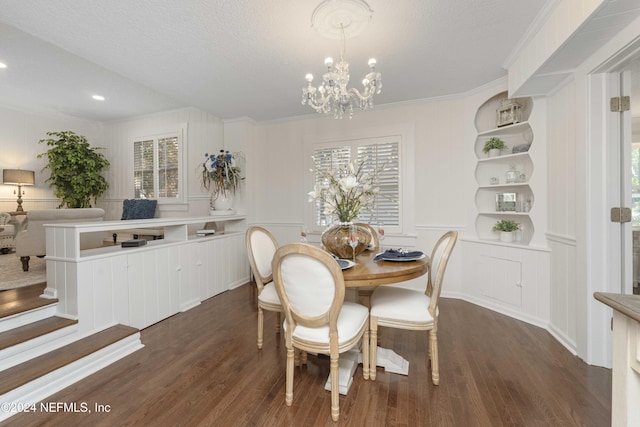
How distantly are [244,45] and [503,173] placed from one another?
10.7 feet

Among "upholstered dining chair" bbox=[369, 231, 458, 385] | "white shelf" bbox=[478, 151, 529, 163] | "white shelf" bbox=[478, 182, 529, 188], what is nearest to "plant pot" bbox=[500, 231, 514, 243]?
"white shelf" bbox=[478, 182, 529, 188]

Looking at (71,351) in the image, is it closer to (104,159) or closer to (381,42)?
(381,42)

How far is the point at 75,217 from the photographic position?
9.73 ft

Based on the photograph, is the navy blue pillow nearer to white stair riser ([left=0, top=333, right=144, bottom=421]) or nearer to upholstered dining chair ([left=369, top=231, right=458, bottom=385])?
white stair riser ([left=0, top=333, right=144, bottom=421])

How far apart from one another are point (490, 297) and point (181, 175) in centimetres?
528

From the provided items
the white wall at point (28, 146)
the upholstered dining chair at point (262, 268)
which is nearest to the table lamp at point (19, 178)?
the white wall at point (28, 146)

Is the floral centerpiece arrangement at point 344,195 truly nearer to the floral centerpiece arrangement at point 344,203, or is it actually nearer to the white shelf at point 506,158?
the floral centerpiece arrangement at point 344,203

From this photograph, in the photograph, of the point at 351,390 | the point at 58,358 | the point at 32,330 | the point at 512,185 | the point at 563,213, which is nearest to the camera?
the point at 351,390

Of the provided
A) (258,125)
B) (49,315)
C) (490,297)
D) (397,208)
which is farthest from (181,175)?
(490,297)

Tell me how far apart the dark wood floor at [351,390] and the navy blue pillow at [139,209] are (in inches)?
122

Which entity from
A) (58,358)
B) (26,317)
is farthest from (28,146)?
(58,358)

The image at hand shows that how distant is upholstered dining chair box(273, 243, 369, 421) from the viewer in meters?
1.49

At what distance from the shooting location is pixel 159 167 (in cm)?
530

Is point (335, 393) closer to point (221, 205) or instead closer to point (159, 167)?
point (221, 205)
